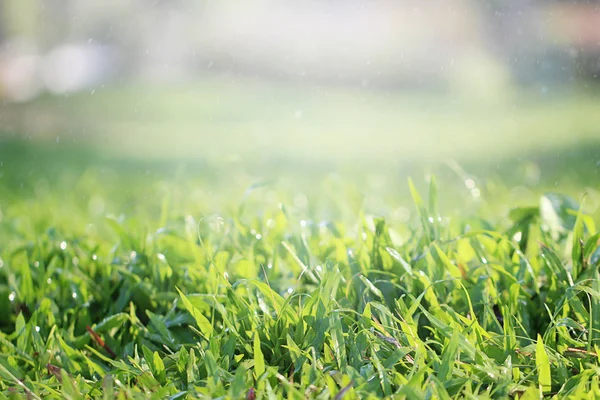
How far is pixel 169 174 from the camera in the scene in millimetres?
5434

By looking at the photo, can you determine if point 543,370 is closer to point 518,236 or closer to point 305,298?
point 305,298

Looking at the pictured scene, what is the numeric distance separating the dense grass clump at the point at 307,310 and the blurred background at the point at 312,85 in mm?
484

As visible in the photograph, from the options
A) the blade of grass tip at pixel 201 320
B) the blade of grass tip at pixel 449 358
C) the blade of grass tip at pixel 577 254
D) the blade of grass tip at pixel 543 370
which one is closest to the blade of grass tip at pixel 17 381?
the blade of grass tip at pixel 201 320

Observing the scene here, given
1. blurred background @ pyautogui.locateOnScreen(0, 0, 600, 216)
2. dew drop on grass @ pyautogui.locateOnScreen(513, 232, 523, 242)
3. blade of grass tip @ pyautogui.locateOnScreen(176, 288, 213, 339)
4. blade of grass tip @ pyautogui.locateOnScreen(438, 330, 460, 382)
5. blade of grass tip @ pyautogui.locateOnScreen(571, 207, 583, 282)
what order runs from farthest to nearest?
blurred background @ pyautogui.locateOnScreen(0, 0, 600, 216) → dew drop on grass @ pyautogui.locateOnScreen(513, 232, 523, 242) → blade of grass tip @ pyautogui.locateOnScreen(571, 207, 583, 282) → blade of grass tip @ pyautogui.locateOnScreen(176, 288, 213, 339) → blade of grass tip @ pyautogui.locateOnScreen(438, 330, 460, 382)

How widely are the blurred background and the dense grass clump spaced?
1.59ft

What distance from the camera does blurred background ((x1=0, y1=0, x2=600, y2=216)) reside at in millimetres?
5289

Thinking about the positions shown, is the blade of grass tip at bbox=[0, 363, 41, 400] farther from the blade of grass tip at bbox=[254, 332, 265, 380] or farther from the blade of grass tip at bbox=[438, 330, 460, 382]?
the blade of grass tip at bbox=[438, 330, 460, 382]

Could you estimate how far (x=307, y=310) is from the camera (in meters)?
1.54

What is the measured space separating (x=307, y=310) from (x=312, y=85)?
13.7 metres

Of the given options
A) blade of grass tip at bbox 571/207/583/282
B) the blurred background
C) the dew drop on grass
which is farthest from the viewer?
the blurred background

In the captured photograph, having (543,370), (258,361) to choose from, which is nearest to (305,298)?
(258,361)

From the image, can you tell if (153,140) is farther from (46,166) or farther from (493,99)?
(493,99)

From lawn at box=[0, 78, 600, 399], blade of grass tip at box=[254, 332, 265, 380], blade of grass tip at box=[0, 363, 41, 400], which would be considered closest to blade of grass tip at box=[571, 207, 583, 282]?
lawn at box=[0, 78, 600, 399]

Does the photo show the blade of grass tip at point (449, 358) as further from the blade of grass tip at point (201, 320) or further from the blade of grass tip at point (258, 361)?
the blade of grass tip at point (201, 320)
